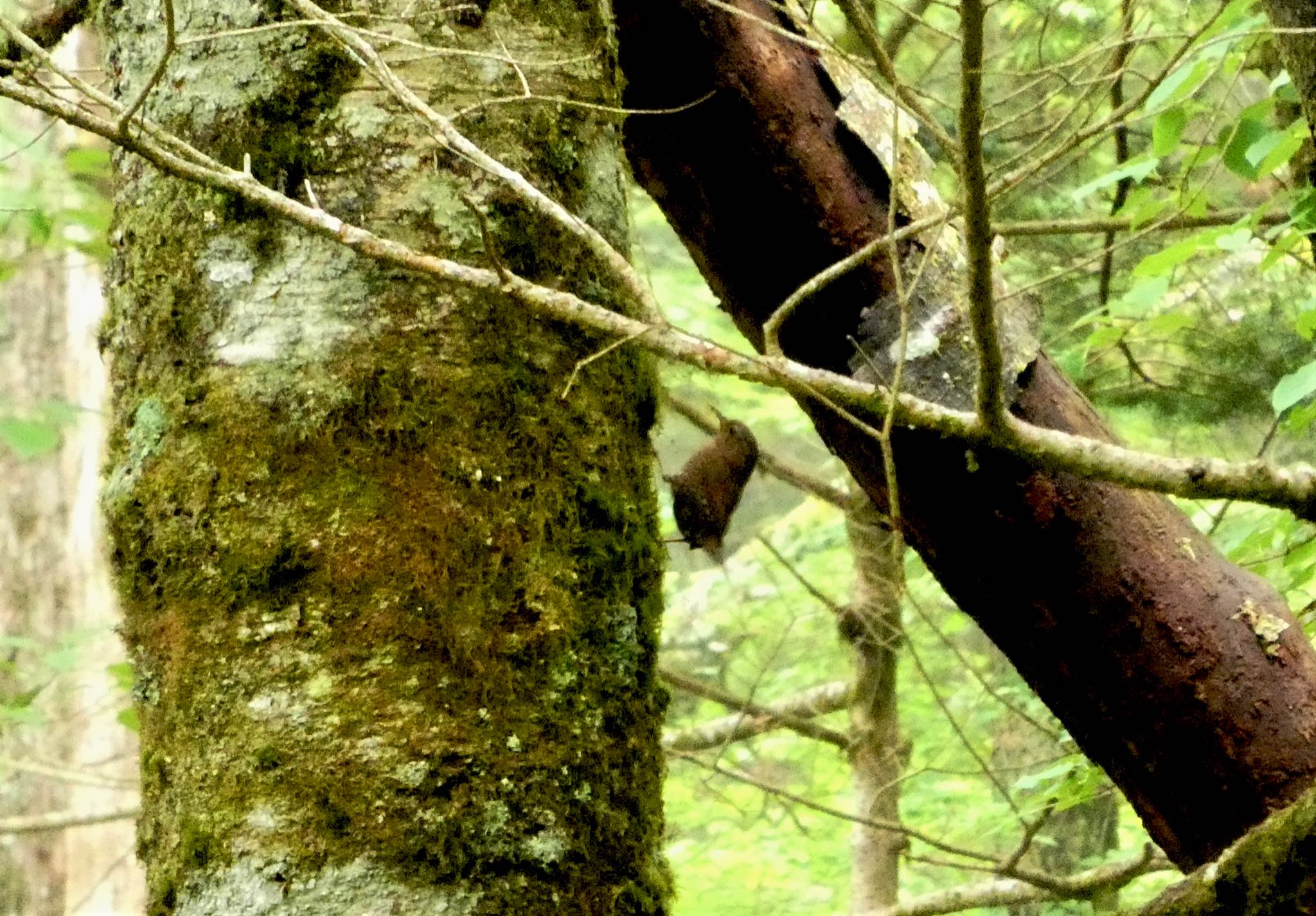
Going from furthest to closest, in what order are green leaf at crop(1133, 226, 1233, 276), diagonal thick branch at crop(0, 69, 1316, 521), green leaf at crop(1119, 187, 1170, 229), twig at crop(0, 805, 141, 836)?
twig at crop(0, 805, 141, 836), green leaf at crop(1119, 187, 1170, 229), green leaf at crop(1133, 226, 1233, 276), diagonal thick branch at crop(0, 69, 1316, 521)

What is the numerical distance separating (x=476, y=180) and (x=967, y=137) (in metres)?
0.56

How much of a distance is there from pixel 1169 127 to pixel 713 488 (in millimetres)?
892

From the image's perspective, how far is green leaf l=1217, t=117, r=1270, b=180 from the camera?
67.3 inches

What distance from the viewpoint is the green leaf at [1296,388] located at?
1.53 meters

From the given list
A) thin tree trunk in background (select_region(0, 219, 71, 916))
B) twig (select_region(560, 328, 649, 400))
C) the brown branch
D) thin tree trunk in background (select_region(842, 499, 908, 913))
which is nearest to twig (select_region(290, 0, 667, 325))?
twig (select_region(560, 328, 649, 400))

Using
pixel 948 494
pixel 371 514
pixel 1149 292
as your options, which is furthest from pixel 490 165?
pixel 1149 292

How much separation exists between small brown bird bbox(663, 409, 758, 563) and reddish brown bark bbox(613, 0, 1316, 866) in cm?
30

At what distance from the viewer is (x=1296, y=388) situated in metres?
1.55

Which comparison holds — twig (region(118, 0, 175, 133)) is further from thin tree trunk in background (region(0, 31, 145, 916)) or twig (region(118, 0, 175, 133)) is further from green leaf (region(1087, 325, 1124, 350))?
thin tree trunk in background (region(0, 31, 145, 916))

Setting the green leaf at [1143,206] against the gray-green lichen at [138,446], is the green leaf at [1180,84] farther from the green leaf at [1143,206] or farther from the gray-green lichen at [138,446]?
the gray-green lichen at [138,446]

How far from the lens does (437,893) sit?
3.28ft

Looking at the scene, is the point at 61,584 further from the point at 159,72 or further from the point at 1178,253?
the point at 1178,253

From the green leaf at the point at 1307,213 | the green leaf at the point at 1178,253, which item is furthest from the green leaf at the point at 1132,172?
the green leaf at the point at 1307,213

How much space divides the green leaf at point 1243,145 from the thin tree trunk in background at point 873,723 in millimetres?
2226
